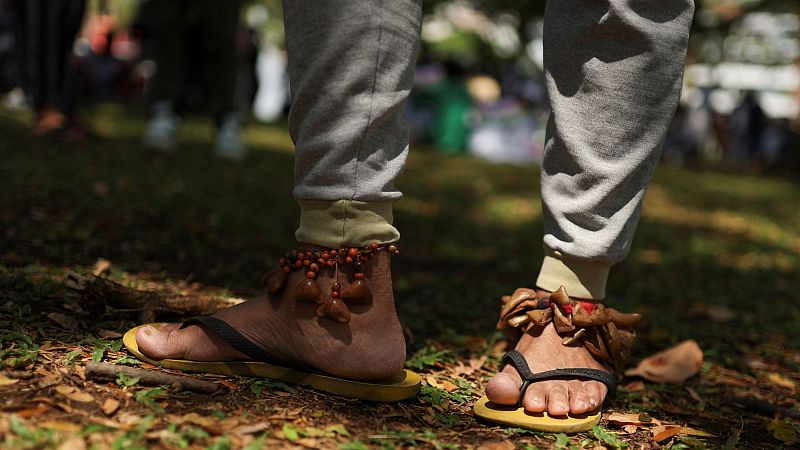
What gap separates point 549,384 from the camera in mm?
1430

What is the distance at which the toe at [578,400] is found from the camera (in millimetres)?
1385

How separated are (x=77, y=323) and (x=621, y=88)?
3.88 ft

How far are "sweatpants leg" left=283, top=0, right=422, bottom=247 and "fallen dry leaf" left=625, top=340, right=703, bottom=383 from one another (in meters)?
0.86

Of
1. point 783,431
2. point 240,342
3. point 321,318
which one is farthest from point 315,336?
point 783,431

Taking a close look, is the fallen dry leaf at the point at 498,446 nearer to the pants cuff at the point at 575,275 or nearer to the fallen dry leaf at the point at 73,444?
the pants cuff at the point at 575,275

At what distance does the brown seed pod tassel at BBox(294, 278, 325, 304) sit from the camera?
132cm

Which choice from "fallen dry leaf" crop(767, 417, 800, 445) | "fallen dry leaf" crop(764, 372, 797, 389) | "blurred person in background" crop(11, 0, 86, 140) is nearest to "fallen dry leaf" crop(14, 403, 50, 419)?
"fallen dry leaf" crop(767, 417, 800, 445)

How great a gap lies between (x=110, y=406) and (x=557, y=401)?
0.76 meters

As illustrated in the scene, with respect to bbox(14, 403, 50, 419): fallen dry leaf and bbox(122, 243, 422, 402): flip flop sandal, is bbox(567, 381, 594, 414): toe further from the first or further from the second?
bbox(14, 403, 50, 419): fallen dry leaf

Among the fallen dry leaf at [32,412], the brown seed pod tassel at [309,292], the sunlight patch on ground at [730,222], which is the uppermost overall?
the brown seed pod tassel at [309,292]

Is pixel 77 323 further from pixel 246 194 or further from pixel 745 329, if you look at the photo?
pixel 246 194

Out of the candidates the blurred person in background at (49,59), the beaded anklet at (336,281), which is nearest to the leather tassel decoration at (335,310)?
the beaded anklet at (336,281)

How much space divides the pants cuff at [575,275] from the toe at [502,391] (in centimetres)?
25

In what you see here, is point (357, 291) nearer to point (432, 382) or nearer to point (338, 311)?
point (338, 311)
